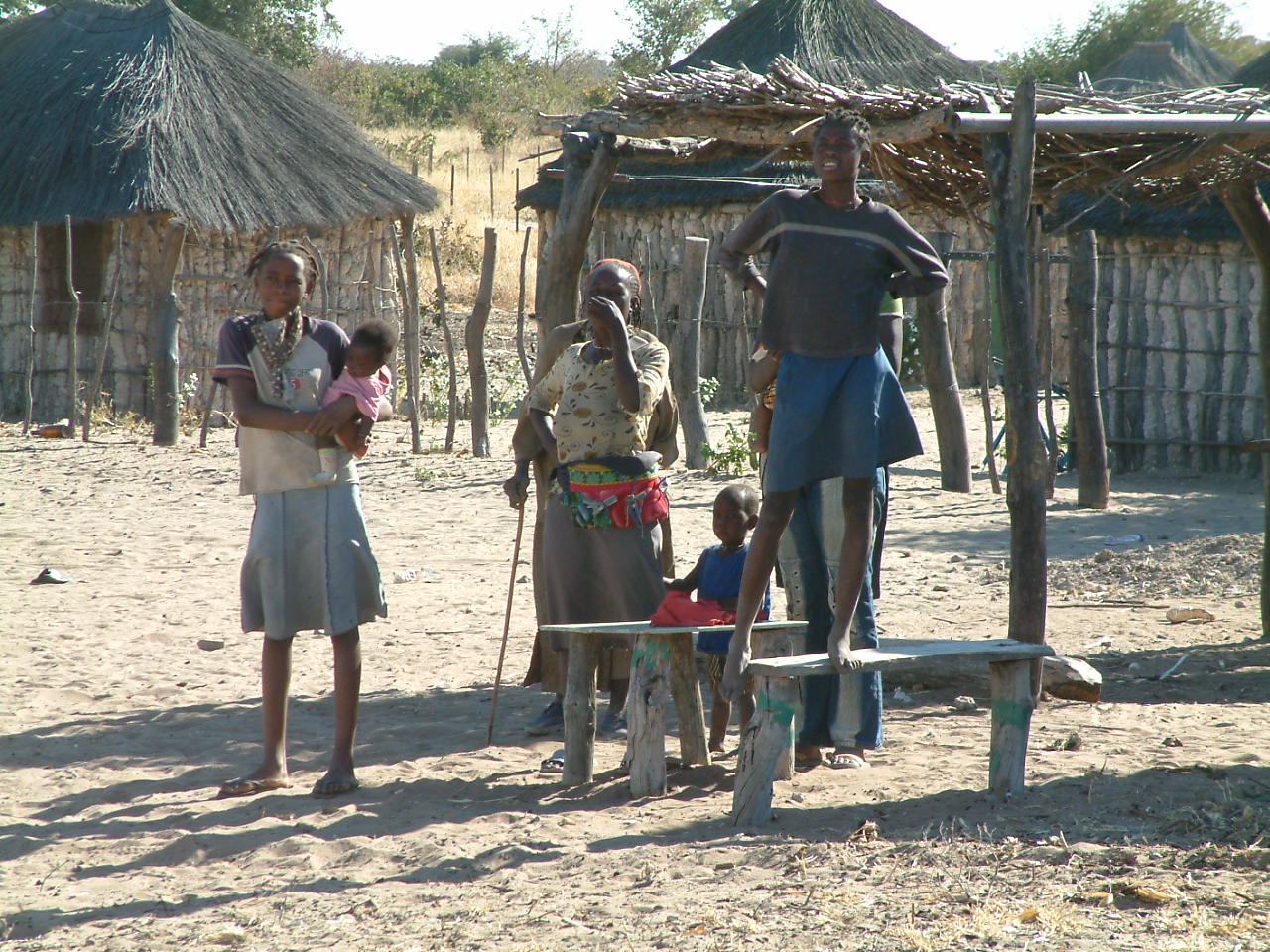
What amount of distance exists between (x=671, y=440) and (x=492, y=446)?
8.55 meters

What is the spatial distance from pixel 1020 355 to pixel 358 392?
2430 millimetres

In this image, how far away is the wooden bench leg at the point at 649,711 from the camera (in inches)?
171

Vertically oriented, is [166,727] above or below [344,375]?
below

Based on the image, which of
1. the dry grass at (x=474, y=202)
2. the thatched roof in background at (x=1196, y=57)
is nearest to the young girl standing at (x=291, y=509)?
the dry grass at (x=474, y=202)

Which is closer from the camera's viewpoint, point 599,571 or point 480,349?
point 599,571

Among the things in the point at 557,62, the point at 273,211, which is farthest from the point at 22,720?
the point at 557,62

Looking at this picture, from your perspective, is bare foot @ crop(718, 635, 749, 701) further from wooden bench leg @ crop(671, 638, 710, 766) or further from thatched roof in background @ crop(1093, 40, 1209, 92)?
thatched roof in background @ crop(1093, 40, 1209, 92)

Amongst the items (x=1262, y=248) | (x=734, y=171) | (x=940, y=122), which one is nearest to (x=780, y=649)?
(x=940, y=122)

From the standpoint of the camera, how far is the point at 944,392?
10.3 meters

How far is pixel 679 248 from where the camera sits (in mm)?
Result: 15891

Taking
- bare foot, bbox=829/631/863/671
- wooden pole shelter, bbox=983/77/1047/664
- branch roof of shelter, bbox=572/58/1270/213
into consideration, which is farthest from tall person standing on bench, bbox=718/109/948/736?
branch roof of shelter, bbox=572/58/1270/213

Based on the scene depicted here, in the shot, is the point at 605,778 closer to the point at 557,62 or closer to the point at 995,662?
the point at 995,662

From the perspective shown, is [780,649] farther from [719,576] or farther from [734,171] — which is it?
[734,171]

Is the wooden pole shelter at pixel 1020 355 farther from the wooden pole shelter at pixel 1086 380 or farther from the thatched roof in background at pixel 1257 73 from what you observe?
the thatched roof in background at pixel 1257 73
